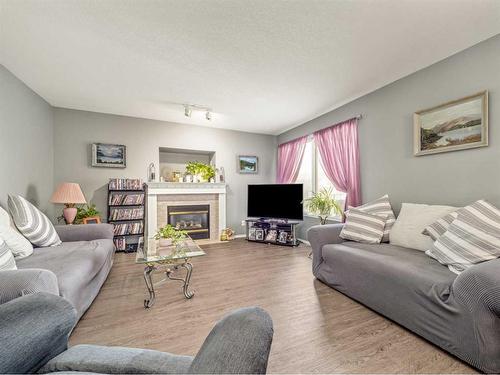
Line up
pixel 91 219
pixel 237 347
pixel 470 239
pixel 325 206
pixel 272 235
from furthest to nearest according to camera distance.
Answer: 1. pixel 272 235
2. pixel 325 206
3. pixel 91 219
4. pixel 470 239
5. pixel 237 347

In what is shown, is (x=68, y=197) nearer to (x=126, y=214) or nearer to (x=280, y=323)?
(x=126, y=214)

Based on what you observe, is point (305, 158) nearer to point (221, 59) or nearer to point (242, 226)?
point (242, 226)

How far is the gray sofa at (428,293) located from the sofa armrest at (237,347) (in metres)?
1.39

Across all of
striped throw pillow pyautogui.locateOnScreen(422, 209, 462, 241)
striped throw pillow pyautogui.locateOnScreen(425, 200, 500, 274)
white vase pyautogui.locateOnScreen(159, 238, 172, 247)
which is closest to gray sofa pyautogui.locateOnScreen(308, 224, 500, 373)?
striped throw pillow pyautogui.locateOnScreen(425, 200, 500, 274)

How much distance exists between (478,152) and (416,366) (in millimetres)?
1986

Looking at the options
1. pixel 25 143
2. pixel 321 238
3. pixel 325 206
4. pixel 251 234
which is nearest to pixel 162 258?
pixel 321 238

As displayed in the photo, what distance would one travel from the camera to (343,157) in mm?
3576

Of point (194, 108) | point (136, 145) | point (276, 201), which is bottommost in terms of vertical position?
point (276, 201)

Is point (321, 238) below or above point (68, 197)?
below

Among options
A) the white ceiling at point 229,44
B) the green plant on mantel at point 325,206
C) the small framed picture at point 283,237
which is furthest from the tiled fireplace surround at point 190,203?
the green plant on mantel at point 325,206

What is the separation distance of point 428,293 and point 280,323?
1.06m

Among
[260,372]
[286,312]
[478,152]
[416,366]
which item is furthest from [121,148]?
[478,152]

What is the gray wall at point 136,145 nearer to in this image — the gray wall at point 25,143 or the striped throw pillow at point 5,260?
the gray wall at point 25,143

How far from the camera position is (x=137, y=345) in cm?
153
